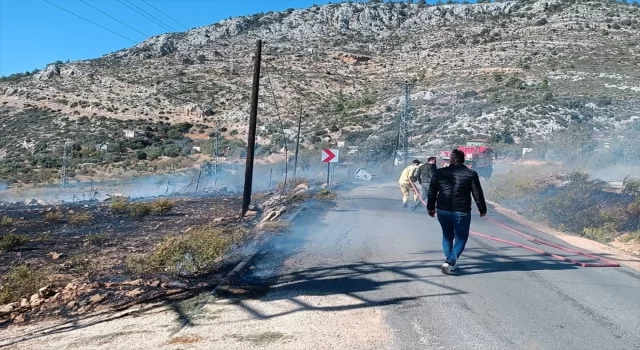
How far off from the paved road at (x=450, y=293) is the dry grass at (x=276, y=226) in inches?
20.6

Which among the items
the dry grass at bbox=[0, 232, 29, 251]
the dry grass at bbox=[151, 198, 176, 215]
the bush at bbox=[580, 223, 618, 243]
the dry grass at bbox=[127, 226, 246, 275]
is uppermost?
the bush at bbox=[580, 223, 618, 243]

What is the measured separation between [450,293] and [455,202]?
4.91ft

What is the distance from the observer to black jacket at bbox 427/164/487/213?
815 centimetres

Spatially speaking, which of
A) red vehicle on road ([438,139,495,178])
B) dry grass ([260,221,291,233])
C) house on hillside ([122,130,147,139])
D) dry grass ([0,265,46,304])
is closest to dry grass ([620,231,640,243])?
dry grass ([260,221,291,233])

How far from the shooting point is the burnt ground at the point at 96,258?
7.72 meters

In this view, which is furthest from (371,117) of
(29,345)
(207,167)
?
(29,345)

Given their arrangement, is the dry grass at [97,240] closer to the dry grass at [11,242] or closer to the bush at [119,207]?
the dry grass at [11,242]

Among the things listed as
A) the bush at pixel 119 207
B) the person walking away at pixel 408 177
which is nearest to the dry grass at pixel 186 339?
the person walking away at pixel 408 177

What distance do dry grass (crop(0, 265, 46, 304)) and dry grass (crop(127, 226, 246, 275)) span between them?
1.43m

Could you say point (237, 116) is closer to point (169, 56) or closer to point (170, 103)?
point (170, 103)

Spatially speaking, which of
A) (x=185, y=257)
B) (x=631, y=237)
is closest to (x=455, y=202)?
(x=185, y=257)

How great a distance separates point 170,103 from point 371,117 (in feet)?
80.7

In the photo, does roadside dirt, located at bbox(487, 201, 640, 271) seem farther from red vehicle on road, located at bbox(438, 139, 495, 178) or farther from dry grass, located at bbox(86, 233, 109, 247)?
red vehicle on road, located at bbox(438, 139, 495, 178)

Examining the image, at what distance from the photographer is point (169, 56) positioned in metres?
85.5
